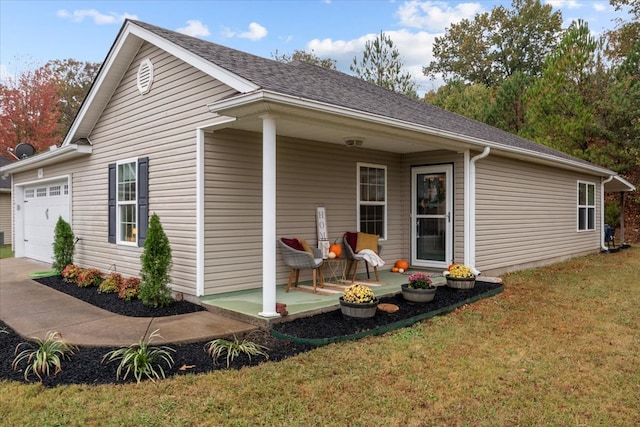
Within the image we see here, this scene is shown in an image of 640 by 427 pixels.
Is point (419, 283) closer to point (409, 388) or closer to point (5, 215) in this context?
point (409, 388)

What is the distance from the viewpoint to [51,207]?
1002 cm

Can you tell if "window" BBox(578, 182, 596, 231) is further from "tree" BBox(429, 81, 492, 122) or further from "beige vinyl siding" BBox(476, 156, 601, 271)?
"tree" BBox(429, 81, 492, 122)

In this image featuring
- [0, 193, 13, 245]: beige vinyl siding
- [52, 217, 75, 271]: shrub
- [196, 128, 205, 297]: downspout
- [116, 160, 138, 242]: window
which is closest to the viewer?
[196, 128, 205, 297]: downspout

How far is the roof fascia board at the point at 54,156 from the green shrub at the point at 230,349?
5904 millimetres

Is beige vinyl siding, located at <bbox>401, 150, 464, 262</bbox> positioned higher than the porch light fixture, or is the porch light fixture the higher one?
the porch light fixture

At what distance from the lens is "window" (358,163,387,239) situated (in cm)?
779

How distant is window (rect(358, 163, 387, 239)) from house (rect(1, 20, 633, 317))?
27 mm

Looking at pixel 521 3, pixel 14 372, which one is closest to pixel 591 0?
pixel 521 3

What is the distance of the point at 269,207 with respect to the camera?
466 cm

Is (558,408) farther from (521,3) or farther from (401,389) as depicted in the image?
(521,3)

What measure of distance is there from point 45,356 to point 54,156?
650cm

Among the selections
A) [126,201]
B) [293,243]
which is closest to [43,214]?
[126,201]

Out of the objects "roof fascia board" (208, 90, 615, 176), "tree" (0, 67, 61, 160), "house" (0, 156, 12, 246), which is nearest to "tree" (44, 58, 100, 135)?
"tree" (0, 67, 61, 160)

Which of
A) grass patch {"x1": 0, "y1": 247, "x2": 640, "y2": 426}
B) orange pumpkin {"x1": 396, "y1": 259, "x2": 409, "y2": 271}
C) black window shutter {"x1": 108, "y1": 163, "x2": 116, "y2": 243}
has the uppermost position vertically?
black window shutter {"x1": 108, "y1": 163, "x2": 116, "y2": 243}
